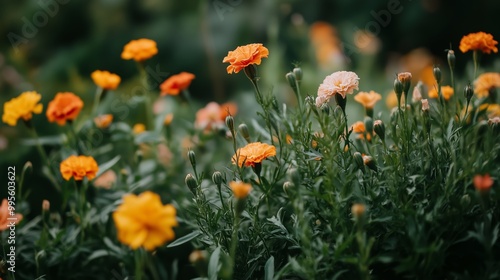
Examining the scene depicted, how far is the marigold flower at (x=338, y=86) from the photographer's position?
834mm

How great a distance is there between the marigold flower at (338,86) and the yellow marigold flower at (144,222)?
0.36m

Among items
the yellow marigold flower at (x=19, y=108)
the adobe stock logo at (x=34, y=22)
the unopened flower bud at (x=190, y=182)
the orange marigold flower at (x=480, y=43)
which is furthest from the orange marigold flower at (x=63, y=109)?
the adobe stock logo at (x=34, y=22)

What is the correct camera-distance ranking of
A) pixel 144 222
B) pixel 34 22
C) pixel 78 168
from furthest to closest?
pixel 34 22, pixel 78 168, pixel 144 222

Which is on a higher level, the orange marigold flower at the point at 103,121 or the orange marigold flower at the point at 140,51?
the orange marigold flower at the point at 140,51

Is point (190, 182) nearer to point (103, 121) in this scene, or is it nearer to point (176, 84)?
point (176, 84)

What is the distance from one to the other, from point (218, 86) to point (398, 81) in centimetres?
117

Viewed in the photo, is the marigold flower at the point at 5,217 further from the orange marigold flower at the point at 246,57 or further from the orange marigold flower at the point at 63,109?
the orange marigold flower at the point at 246,57

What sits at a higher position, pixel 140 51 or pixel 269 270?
pixel 140 51

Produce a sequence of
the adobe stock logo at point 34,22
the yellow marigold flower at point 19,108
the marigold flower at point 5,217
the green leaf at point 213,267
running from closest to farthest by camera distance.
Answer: the green leaf at point 213,267, the marigold flower at point 5,217, the yellow marigold flower at point 19,108, the adobe stock logo at point 34,22

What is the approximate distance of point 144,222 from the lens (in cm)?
60

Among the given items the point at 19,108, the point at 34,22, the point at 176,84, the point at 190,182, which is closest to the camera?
the point at 190,182

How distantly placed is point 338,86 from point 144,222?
0.41 m

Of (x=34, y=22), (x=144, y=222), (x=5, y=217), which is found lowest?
(x=34, y=22)

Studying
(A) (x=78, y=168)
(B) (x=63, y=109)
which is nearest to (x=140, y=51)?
(B) (x=63, y=109)
